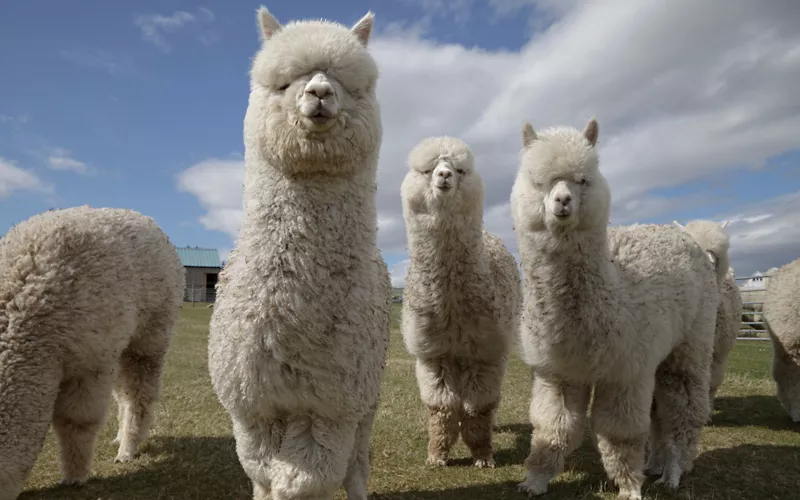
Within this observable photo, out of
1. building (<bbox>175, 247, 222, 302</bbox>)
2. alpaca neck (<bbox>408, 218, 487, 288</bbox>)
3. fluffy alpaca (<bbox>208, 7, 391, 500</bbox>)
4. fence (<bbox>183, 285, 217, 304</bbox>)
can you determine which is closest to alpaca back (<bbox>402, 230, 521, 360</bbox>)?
alpaca neck (<bbox>408, 218, 487, 288</bbox>)

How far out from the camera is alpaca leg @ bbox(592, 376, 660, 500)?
15.0 ft

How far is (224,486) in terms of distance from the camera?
502cm

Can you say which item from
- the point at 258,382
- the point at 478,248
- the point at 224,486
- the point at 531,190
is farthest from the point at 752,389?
the point at 258,382

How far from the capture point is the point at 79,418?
4.79 m

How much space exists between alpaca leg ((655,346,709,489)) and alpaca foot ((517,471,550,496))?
4.11 ft

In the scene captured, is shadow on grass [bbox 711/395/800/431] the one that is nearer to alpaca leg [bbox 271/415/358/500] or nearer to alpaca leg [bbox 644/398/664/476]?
alpaca leg [bbox 644/398/664/476]

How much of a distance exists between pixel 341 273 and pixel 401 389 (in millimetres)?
6431

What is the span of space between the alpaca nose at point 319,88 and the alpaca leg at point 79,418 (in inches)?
139

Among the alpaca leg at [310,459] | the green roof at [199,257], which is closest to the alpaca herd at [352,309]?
the alpaca leg at [310,459]

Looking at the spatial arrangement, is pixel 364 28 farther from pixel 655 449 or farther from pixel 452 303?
pixel 655 449

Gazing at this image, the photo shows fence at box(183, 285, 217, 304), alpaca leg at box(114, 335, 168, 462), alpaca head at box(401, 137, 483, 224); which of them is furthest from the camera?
fence at box(183, 285, 217, 304)

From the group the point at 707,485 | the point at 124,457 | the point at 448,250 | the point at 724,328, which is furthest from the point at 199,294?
the point at 707,485

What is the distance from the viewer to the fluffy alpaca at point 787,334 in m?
7.39

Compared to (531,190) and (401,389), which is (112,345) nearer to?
(531,190)
